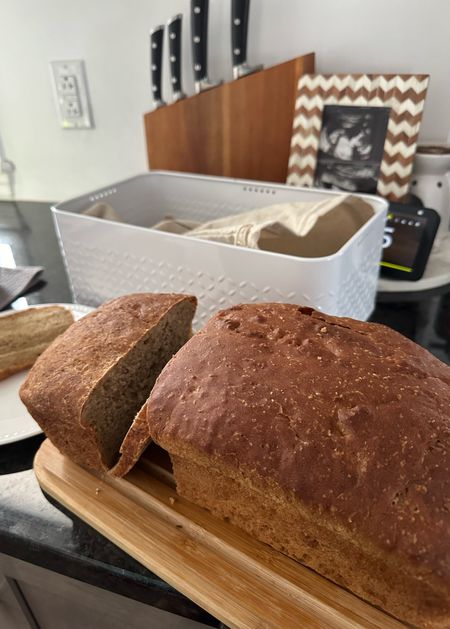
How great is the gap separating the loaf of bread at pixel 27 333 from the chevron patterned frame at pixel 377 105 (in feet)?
2.46

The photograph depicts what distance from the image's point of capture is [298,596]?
0.58m

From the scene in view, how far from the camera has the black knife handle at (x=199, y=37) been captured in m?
1.22

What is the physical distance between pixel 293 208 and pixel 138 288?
39 cm

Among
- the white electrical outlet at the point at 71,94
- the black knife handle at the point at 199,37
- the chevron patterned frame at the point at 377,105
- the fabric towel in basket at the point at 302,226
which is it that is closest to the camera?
the fabric towel in basket at the point at 302,226

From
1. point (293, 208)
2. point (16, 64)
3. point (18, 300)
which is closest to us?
point (293, 208)

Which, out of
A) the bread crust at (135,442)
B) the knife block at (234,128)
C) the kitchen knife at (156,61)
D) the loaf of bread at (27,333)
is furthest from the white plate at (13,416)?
the kitchen knife at (156,61)

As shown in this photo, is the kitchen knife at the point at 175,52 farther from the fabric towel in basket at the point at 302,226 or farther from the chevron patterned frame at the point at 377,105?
the fabric towel in basket at the point at 302,226

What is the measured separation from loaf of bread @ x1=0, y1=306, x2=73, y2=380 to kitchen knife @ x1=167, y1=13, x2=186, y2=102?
0.75m

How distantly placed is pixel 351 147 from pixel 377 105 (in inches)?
4.4

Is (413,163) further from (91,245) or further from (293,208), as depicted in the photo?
(91,245)

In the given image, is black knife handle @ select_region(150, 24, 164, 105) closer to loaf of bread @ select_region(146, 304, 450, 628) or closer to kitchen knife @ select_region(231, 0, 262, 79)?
kitchen knife @ select_region(231, 0, 262, 79)

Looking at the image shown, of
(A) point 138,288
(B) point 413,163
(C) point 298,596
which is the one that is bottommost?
(C) point 298,596

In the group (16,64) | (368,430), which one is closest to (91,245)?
(368,430)

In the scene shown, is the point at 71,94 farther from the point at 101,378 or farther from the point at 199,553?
the point at 199,553
